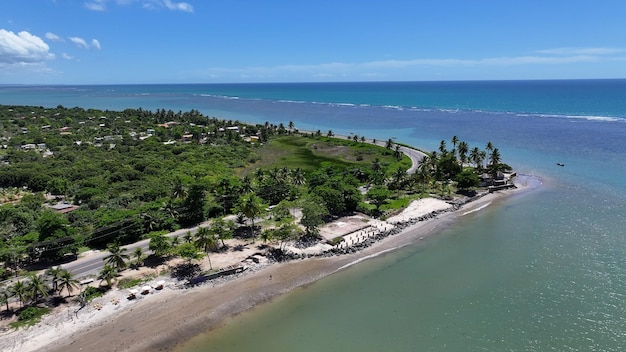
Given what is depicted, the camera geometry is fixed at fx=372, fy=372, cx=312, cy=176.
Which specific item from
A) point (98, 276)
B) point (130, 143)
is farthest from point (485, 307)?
point (130, 143)

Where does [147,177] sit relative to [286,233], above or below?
below

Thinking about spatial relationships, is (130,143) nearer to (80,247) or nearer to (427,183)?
(80,247)

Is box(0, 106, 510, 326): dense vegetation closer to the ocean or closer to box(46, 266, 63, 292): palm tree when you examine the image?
box(46, 266, 63, 292): palm tree

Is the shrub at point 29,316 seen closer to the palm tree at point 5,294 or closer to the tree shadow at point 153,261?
the palm tree at point 5,294

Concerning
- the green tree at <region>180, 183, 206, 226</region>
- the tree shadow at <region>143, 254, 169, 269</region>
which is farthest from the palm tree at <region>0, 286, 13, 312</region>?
the green tree at <region>180, 183, 206, 226</region>

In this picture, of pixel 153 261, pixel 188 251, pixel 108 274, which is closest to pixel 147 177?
pixel 153 261

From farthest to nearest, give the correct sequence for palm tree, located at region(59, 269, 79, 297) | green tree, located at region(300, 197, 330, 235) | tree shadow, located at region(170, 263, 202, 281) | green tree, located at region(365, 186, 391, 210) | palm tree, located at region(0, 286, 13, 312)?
green tree, located at region(365, 186, 391, 210) < green tree, located at region(300, 197, 330, 235) < tree shadow, located at region(170, 263, 202, 281) < palm tree, located at region(59, 269, 79, 297) < palm tree, located at region(0, 286, 13, 312)

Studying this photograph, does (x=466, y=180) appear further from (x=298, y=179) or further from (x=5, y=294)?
(x=5, y=294)
